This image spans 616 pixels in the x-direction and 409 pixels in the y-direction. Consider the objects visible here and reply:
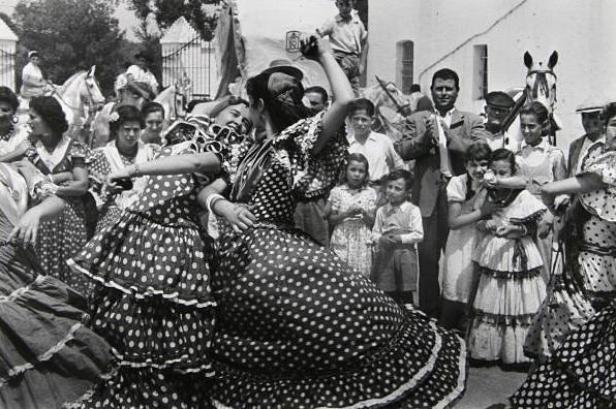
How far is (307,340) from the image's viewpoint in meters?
4.12

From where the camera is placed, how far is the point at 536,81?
9.04 metres

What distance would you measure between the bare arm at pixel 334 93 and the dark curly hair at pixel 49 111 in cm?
268

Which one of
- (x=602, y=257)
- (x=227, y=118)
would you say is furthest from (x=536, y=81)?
(x=227, y=118)

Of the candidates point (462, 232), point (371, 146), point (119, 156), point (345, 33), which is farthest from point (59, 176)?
point (345, 33)

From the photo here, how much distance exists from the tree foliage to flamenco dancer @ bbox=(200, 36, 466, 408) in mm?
40461

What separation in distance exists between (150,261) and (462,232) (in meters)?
3.60

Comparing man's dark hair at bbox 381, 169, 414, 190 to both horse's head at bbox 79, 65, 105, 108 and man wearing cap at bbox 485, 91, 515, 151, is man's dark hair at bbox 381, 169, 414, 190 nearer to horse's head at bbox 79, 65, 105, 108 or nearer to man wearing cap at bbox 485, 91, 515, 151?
man wearing cap at bbox 485, 91, 515, 151

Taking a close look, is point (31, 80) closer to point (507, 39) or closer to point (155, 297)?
point (507, 39)

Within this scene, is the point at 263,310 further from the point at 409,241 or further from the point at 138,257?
the point at 409,241

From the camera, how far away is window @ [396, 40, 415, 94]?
19688 millimetres

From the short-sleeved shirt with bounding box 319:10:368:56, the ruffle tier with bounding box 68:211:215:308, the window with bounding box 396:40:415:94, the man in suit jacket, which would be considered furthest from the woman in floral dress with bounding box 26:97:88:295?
the window with bounding box 396:40:415:94

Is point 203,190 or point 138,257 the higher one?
point 203,190

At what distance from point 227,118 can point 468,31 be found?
1348 centimetres

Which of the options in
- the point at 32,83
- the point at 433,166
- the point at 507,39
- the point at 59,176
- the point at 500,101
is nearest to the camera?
the point at 59,176
